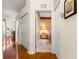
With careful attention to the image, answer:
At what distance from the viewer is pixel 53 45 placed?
7.84 m

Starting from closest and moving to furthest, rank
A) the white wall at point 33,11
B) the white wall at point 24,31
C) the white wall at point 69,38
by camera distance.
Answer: the white wall at point 69,38 < the white wall at point 33,11 < the white wall at point 24,31

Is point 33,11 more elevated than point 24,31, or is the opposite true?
point 33,11

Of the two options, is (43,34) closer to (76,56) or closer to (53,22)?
(53,22)

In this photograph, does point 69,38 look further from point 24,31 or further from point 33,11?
point 24,31

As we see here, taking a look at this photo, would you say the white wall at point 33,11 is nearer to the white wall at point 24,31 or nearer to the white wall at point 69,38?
the white wall at point 24,31

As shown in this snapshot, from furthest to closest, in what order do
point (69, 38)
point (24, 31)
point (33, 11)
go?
point (24, 31), point (33, 11), point (69, 38)

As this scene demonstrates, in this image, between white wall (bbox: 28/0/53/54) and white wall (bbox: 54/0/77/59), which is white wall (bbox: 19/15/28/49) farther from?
white wall (bbox: 54/0/77/59)

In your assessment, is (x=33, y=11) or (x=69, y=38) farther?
(x=33, y=11)

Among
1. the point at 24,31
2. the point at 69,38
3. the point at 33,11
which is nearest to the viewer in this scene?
the point at 69,38

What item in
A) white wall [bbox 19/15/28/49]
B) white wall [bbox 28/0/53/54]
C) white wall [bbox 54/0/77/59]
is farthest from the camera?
white wall [bbox 19/15/28/49]

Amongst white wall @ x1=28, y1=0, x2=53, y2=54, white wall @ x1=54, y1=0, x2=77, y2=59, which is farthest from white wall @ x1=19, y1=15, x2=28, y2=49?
white wall @ x1=54, y1=0, x2=77, y2=59

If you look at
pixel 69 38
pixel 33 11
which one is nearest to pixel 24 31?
pixel 33 11

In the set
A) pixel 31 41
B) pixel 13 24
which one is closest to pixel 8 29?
pixel 13 24

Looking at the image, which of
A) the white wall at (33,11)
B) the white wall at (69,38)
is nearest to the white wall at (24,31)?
the white wall at (33,11)
